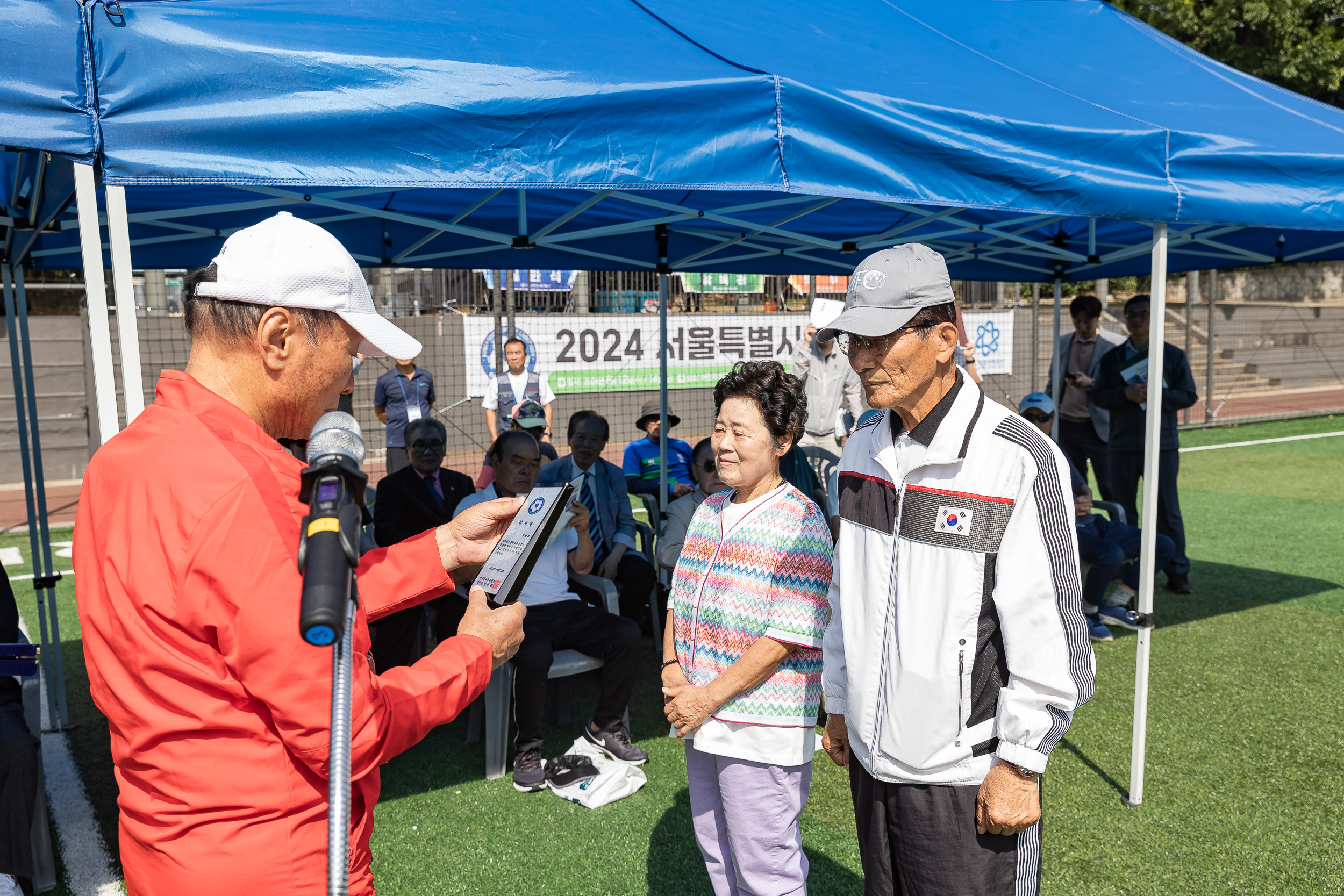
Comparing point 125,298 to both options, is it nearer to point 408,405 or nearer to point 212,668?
point 212,668

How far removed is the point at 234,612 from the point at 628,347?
41.8 ft

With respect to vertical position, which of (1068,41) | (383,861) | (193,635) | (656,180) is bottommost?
(383,861)

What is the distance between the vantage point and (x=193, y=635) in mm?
1220

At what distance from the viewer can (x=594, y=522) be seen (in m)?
5.59

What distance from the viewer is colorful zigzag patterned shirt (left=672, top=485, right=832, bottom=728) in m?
2.36

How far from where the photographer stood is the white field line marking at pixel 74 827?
10.5 feet

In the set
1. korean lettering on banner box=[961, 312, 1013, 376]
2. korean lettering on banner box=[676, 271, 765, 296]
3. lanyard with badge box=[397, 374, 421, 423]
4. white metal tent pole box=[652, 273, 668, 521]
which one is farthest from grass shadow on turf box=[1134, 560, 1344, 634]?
korean lettering on banner box=[961, 312, 1013, 376]

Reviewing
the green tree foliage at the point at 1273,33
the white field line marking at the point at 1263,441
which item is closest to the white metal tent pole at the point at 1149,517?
the white field line marking at the point at 1263,441

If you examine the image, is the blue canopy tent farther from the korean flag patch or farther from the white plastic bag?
the white plastic bag

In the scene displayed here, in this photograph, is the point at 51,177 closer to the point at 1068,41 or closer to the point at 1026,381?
the point at 1068,41

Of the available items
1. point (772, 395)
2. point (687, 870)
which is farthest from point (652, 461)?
point (772, 395)

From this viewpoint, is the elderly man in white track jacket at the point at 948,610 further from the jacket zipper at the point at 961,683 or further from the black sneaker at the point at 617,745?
the black sneaker at the point at 617,745

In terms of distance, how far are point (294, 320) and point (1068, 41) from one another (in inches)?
173

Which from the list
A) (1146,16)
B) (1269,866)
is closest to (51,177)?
(1269,866)
